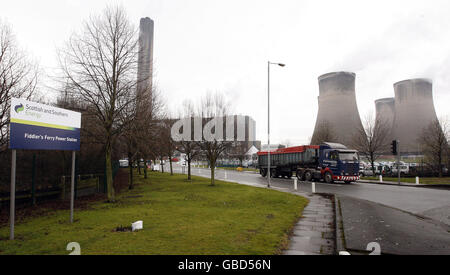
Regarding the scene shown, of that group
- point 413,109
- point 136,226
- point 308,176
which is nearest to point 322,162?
point 308,176

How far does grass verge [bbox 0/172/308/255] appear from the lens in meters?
5.13

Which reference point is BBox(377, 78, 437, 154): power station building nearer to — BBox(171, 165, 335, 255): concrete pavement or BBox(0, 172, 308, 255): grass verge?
BBox(171, 165, 335, 255): concrete pavement

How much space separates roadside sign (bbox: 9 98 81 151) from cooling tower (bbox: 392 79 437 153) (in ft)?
232

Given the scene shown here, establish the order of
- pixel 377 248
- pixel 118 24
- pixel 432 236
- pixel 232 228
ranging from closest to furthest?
1. pixel 377 248
2. pixel 432 236
3. pixel 232 228
4. pixel 118 24

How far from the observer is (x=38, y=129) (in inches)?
267

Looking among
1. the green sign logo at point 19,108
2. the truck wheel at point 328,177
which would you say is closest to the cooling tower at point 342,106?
the truck wheel at point 328,177

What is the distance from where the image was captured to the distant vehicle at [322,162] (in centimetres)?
2162

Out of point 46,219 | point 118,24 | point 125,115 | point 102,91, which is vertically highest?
point 118,24

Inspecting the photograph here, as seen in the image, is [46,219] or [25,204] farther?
[25,204]

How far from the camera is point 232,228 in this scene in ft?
22.0

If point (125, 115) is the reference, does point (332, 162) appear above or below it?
below
